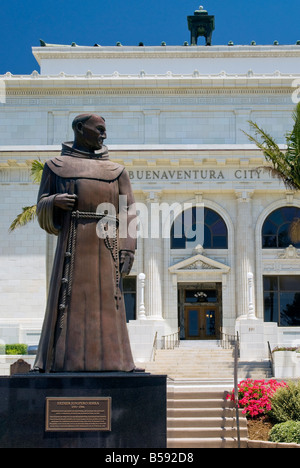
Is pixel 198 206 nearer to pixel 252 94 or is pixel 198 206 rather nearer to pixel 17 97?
pixel 252 94

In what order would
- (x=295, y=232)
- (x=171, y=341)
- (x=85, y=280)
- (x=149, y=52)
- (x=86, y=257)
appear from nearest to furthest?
1. (x=85, y=280)
2. (x=86, y=257)
3. (x=295, y=232)
4. (x=171, y=341)
5. (x=149, y=52)

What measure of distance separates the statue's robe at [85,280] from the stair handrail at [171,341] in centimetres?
2753

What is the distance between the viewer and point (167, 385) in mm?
9531

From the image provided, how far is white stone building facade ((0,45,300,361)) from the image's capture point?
1564 inches

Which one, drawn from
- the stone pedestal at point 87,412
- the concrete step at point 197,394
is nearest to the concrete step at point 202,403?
the concrete step at point 197,394

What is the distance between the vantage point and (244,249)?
39.8 metres

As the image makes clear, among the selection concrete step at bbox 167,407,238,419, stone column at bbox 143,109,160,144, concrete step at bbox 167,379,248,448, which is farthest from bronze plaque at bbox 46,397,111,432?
stone column at bbox 143,109,160,144

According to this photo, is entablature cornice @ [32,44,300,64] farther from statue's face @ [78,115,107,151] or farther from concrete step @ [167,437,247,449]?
statue's face @ [78,115,107,151]

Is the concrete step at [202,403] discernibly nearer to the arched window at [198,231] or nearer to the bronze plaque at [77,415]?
the bronze plaque at [77,415]

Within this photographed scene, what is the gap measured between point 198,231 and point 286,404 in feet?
82.6

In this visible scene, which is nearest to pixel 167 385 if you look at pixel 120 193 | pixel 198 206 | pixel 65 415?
pixel 65 415

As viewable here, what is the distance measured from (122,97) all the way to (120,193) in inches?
1308

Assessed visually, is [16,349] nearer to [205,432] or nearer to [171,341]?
[171,341]

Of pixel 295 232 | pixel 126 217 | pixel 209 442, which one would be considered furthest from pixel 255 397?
pixel 295 232
